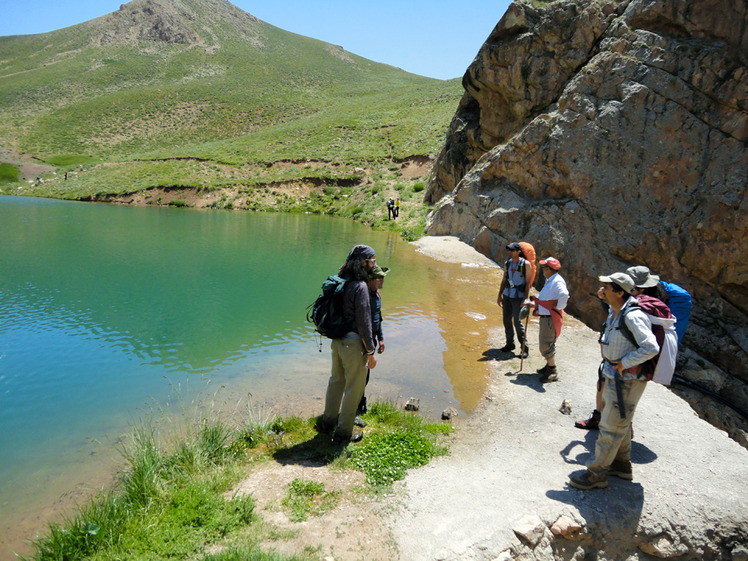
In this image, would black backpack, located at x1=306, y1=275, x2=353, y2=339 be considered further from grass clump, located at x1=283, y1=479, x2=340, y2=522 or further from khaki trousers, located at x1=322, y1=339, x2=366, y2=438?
grass clump, located at x1=283, y1=479, x2=340, y2=522

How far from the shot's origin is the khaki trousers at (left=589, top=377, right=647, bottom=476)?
4840mm

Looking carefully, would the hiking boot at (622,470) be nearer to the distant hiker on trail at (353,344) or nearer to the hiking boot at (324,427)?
the distant hiker on trail at (353,344)

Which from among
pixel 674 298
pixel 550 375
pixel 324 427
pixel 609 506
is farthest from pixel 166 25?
pixel 609 506

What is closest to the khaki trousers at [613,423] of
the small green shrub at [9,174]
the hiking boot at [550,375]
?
the hiking boot at [550,375]

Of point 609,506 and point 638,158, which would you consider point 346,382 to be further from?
point 638,158

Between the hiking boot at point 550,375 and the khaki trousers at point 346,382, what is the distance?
13.5 feet

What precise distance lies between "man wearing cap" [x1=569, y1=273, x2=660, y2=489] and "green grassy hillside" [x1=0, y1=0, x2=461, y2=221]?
42779mm

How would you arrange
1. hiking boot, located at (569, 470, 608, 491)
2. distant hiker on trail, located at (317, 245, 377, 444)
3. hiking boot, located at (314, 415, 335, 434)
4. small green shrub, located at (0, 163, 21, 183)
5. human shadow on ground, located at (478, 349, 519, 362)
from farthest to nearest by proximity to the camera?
small green shrub, located at (0, 163, 21, 183) < human shadow on ground, located at (478, 349, 519, 362) < hiking boot, located at (314, 415, 335, 434) < distant hiker on trail, located at (317, 245, 377, 444) < hiking boot, located at (569, 470, 608, 491)

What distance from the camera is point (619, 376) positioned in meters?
4.84

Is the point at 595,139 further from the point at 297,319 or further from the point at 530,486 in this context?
the point at 530,486

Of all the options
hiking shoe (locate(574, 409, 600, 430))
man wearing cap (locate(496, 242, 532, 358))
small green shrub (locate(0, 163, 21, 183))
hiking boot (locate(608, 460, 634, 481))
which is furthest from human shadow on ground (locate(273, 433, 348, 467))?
small green shrub (locate(0, 163, 21, 183))

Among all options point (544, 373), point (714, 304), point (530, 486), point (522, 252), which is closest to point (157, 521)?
point (530, 486)

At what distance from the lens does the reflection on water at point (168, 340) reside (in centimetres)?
668

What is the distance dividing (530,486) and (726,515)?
2062 millimetres
